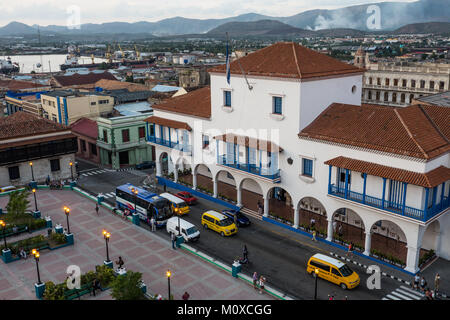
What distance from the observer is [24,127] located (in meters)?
55.2

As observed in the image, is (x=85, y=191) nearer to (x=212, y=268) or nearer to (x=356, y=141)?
(x=212, y=268)

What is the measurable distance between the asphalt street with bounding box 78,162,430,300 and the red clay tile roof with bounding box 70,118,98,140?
27.3m

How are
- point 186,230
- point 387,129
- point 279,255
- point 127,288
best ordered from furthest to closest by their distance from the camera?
1. point 186,230
2. point 279,255
3. point 387,129
4. point 127,288

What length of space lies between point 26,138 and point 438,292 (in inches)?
1896

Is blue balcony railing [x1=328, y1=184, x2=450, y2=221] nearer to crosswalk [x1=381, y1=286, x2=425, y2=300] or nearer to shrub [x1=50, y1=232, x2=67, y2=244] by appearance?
crosswalk [x1=381, y1=286, x2=425, y2=300]

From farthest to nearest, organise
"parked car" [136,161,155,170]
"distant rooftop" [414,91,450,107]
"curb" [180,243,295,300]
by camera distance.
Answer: "parked car" [136,161,155,170] → "distant rooftop" [414,91,450,107] → "curb" [180,243,295,300]

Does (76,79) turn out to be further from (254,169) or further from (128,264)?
(128,264)

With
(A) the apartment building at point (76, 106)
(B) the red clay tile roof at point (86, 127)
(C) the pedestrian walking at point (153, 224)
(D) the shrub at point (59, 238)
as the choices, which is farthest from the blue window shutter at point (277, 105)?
(A) the apartment building at point (76, 106)

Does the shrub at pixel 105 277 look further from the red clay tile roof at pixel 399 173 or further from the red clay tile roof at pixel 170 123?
the red clay tile roof at pixel 170 123

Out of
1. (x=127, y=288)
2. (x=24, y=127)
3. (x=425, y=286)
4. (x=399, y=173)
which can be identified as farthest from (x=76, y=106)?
(x=425, y=286)

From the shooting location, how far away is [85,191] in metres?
53.9

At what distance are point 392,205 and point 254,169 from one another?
14231 millimetres

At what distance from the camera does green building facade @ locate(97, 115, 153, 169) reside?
62062 mm

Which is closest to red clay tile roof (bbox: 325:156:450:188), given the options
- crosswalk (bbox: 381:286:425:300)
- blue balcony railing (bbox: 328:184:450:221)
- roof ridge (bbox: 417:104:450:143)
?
blue balcony railing (bbox: 328:184:450:221)
